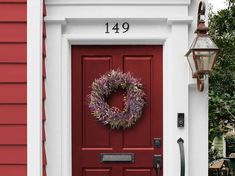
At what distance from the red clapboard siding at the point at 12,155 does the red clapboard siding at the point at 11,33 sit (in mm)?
1051

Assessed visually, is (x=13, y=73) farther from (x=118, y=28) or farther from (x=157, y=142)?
(x=157, y=142)

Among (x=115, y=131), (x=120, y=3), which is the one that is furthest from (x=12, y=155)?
(x=120, y=3)

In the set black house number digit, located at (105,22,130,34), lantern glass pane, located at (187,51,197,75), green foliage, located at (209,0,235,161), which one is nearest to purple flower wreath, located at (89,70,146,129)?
black house number digit, located at (105,22,130,34)

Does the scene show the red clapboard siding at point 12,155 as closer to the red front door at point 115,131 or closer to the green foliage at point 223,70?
the red front door at point 115,131

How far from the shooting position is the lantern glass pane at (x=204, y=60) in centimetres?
554

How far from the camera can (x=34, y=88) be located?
5.62m

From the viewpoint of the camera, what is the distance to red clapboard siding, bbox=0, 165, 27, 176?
5.60 m

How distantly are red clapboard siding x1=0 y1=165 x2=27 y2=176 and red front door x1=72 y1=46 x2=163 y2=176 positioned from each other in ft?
2.01

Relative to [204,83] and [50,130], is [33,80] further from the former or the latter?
[204,83]

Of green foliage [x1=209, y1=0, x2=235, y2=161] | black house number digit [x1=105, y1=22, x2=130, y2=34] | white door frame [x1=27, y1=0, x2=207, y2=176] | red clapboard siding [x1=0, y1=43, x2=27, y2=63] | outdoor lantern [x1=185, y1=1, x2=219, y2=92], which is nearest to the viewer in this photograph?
outdoor lantern [x1=185, y1=1, x2=219, y2=92]

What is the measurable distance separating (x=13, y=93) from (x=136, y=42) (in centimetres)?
136

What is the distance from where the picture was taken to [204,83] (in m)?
5.86

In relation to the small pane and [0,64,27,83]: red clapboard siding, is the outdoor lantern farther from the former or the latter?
[0,64,27,83]: red clapboard siding

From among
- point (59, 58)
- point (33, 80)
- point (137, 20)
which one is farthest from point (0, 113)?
point (137, 20)
